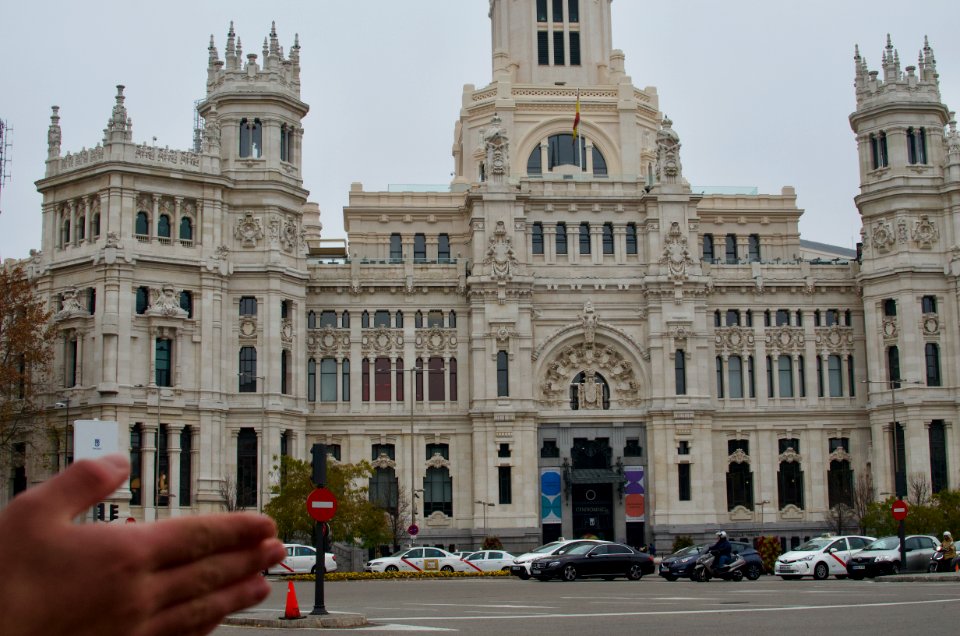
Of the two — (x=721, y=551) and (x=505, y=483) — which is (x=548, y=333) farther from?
(x=721, y=551)

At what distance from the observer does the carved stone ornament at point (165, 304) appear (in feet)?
233

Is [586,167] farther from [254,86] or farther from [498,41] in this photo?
[254,86]

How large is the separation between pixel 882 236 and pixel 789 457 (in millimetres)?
14758

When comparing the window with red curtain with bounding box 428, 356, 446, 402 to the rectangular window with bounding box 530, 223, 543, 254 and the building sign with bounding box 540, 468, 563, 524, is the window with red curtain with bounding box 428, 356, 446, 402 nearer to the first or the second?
the building sign with bounding box 540, 468, 563, 524

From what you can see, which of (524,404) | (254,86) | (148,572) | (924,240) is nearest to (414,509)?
(524,404)

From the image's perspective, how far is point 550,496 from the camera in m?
79.4

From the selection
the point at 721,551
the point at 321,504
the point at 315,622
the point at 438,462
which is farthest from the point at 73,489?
the point at 438,462

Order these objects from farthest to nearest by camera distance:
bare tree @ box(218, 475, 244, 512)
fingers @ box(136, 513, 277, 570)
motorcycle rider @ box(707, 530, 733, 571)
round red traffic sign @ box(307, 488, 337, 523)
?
1. bare tree @ box(218, 475, 244, 512)
2. motorcycle rider @ box(707, 530, 733, 571)
3. round red traffic sign @ box(307, 488, 337, 523)
4. fingers @ box(136, 513, 277, 570)

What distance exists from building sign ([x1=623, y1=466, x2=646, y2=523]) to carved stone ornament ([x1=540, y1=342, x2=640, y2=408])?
4.08m

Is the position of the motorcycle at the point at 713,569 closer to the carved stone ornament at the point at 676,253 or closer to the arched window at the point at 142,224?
the carved stone ornament at the point at 676,253

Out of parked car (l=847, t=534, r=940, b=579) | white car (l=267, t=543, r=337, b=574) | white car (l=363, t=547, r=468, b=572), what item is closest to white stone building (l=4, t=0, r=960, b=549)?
white car (l=267, t=543, r=337, b=574)

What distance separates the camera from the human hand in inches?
128

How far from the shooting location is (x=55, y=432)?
69188 millimetres

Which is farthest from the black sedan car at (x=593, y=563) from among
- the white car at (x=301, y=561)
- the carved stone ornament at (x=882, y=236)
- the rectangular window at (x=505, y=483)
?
the carved stone ornament at (x=882, y=236)
